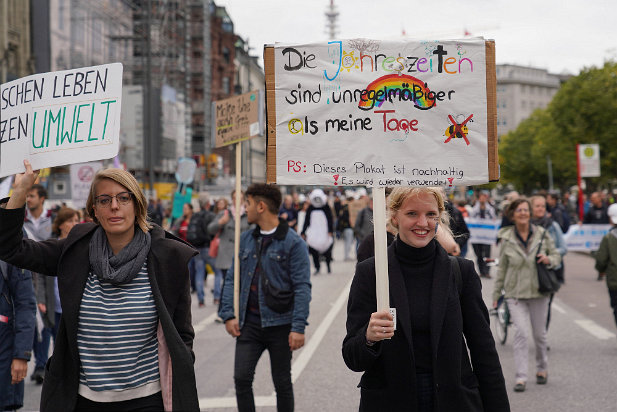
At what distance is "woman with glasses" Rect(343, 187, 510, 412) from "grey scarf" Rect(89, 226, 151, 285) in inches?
37.8

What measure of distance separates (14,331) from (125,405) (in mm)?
2111

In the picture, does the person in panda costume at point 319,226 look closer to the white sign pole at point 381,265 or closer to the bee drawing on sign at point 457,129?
the bee drawing on sign at point 457,129

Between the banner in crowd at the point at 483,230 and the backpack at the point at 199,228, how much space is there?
6621 mm

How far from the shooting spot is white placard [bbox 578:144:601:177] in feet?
102

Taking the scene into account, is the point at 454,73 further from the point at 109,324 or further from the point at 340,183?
the point at 109,324

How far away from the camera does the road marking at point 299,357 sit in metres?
7.37

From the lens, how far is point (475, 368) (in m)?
3.60

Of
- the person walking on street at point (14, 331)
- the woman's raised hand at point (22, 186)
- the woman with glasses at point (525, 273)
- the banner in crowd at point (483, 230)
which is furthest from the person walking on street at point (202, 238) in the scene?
the woman's raised hand at point (22, 186)

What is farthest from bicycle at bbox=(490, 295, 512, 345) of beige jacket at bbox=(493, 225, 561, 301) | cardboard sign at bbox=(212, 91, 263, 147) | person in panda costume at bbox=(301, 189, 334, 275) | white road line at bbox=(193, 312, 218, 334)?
person in panda costume at bbox=(301, 189, 334, 275)

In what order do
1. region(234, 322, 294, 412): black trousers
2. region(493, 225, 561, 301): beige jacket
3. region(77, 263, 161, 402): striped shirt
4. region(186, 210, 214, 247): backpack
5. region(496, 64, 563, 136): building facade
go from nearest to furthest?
region(77, 263, 161, 402): striped shirt, region(234, 322, 294, 412): black trousers, region(493, 225, 561, 301): beige jacket, region(186, 210, 214, 247): backpack, region(496, 64, 563, 136): building facade

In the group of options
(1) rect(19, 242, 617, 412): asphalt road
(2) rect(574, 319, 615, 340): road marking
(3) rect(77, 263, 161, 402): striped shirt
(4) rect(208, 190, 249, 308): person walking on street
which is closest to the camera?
(3) rect(77, 263, 161, 402): striped shirt

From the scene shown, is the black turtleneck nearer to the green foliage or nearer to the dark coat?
the dark coat

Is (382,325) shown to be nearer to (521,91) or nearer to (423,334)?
(423,334)

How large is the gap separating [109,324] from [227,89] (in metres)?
90.3
